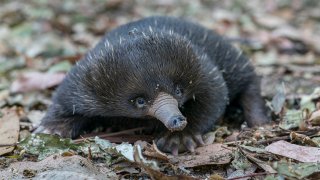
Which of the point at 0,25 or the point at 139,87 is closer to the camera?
the point at 139,87

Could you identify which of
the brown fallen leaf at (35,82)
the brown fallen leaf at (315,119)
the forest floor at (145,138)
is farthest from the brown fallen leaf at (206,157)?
the brown fallen leaf at (35,82)

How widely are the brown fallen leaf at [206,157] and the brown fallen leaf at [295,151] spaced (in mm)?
217

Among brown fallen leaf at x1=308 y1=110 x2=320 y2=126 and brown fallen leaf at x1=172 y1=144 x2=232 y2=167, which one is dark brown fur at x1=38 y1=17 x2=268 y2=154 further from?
brown fallen leaf at x1=308 y1=110 x2=320 y2=126

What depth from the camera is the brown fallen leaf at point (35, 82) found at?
14.8 ft

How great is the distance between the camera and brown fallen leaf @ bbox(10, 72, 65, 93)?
450 cm

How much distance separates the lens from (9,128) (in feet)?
11.5

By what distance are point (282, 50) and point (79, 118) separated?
10.2ft

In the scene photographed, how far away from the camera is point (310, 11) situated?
8.03 m

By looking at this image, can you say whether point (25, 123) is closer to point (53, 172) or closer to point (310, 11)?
point (53, 172)

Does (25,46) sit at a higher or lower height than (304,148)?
higher

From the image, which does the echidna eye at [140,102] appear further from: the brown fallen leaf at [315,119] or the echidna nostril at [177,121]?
the brown fallen leaf at [315,119]

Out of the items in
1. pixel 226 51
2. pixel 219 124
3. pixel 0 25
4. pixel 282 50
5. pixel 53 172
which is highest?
pixel 0 25

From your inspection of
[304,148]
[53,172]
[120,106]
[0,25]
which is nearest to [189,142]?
[120,106]

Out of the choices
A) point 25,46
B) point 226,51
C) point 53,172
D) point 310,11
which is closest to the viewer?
point 53,172
